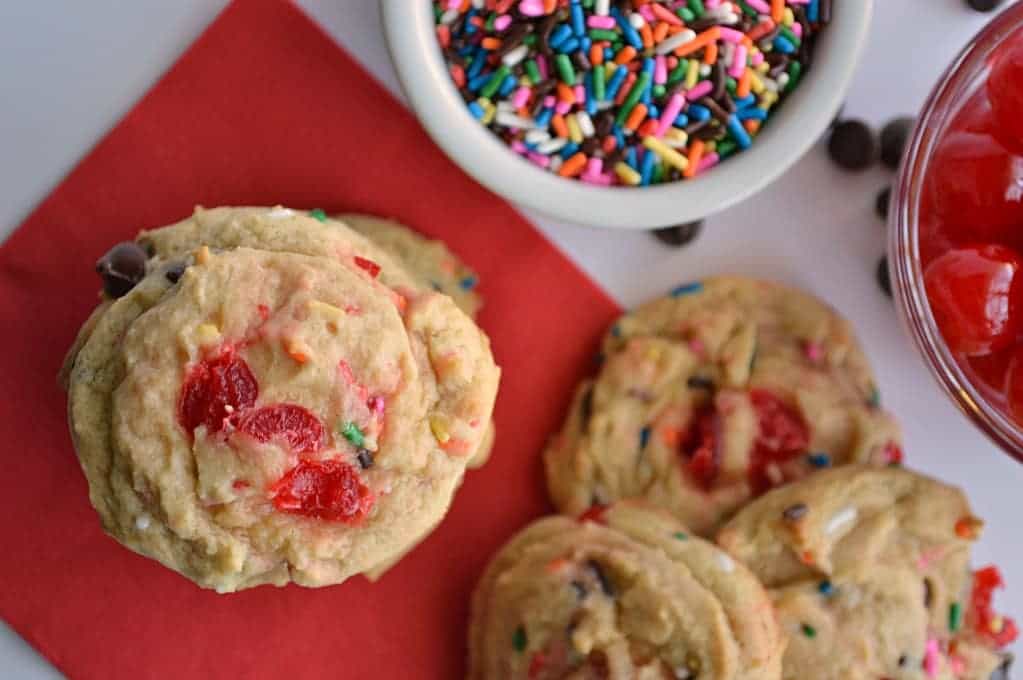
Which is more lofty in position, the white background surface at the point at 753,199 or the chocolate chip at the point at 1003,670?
the white background surface at the point at 753,199

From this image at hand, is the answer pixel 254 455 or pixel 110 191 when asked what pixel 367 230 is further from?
pixel 254 455

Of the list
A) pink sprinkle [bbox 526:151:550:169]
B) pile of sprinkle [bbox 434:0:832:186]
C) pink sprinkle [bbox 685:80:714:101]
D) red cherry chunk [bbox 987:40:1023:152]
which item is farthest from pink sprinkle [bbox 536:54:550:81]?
red cherry chunk [bbox 987:40:1023:152]

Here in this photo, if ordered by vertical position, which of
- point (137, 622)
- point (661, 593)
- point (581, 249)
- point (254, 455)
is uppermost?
point (254, 455)

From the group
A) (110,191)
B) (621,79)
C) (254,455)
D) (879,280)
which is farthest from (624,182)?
(110,191)

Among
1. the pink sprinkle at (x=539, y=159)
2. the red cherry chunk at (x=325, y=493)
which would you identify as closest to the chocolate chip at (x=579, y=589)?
the red cherry chunk at (x=325, y=493)

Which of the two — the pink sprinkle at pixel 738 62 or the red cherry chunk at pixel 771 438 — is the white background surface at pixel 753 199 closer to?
the red cherry chunk at pixel 771 438

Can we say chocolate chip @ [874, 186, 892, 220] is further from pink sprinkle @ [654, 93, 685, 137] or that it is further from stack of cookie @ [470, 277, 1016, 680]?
pink sprinkle @ [654, 93, 685, 137]
